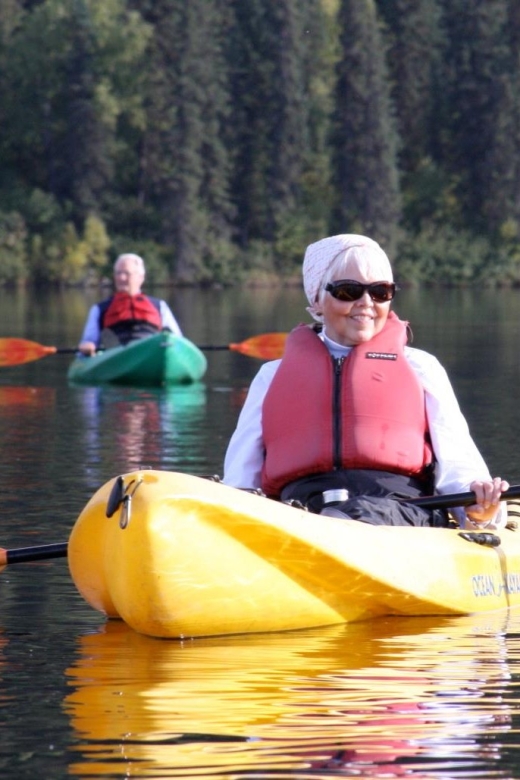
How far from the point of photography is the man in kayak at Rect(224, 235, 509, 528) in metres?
5.80

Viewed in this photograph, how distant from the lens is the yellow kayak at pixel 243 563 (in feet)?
17.3

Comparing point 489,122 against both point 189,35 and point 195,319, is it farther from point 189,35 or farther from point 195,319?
point 195,319

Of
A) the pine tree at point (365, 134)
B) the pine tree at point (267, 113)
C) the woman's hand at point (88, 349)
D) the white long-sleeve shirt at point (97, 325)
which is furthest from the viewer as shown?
the pine tree at point (267, 113)

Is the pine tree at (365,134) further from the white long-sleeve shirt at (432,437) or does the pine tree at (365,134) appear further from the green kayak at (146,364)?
the white long-sleeve shirt at (432,437)

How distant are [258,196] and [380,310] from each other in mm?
55811

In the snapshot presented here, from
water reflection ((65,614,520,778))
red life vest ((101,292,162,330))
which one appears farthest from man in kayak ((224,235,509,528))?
red life vest ((101,292,162,330))

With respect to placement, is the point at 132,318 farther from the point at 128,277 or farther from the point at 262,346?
the point at 262,346

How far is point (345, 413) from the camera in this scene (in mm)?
5879

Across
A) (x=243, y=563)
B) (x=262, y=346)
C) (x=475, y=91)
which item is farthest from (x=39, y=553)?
(x=475, y=91)

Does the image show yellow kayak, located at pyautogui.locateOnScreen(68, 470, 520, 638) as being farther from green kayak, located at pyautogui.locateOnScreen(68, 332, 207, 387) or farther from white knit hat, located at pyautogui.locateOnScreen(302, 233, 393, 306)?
green kayak, located at pyautogui.locateOnScreen(68, 332, 207, 387)

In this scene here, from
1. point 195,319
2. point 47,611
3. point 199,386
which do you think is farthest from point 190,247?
point 47,611

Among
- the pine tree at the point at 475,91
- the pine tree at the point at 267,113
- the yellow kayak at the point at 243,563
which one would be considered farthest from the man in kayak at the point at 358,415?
the pine tree at the point at 475,91

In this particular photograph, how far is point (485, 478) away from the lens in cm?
589

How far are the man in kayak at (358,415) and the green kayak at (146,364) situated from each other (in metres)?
9.38
